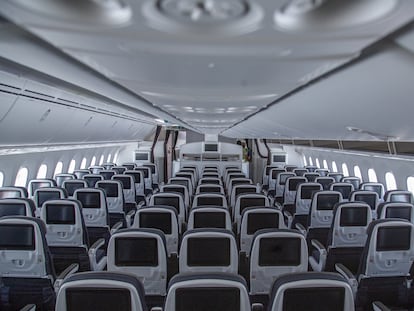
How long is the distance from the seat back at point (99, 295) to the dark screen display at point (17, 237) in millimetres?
2445

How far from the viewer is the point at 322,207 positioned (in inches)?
307

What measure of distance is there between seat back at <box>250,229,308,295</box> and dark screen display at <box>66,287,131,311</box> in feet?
6.80

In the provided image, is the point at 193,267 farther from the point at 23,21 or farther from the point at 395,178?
the point at 395,178

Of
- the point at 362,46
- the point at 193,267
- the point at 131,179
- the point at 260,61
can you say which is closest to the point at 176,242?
the point at 193,267

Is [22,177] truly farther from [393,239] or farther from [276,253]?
[393,239]

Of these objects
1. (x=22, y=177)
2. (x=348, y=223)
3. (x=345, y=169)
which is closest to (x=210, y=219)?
(x=348, y=223)

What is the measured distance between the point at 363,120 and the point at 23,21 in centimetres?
431

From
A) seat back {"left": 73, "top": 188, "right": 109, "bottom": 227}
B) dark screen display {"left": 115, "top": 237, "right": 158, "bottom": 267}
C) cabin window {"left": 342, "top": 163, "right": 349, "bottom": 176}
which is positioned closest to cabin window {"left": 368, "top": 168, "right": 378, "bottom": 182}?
cabin window {"left": 342, "top": 163, "right": 349, "bottom": 176}

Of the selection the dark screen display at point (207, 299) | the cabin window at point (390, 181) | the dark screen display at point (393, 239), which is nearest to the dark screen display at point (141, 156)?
the cabin window at point (390, 181)

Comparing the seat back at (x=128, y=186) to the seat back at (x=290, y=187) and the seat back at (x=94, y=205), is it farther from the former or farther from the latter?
the seat back at (x=290, y=187)

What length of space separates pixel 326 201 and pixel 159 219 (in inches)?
135

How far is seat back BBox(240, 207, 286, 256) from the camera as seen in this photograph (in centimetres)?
591

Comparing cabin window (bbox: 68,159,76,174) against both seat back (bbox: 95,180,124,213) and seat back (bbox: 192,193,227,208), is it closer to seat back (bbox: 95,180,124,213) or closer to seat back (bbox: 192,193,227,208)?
seat back (bbox: 95,180,124,213)

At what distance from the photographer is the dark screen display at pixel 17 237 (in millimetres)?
4580
